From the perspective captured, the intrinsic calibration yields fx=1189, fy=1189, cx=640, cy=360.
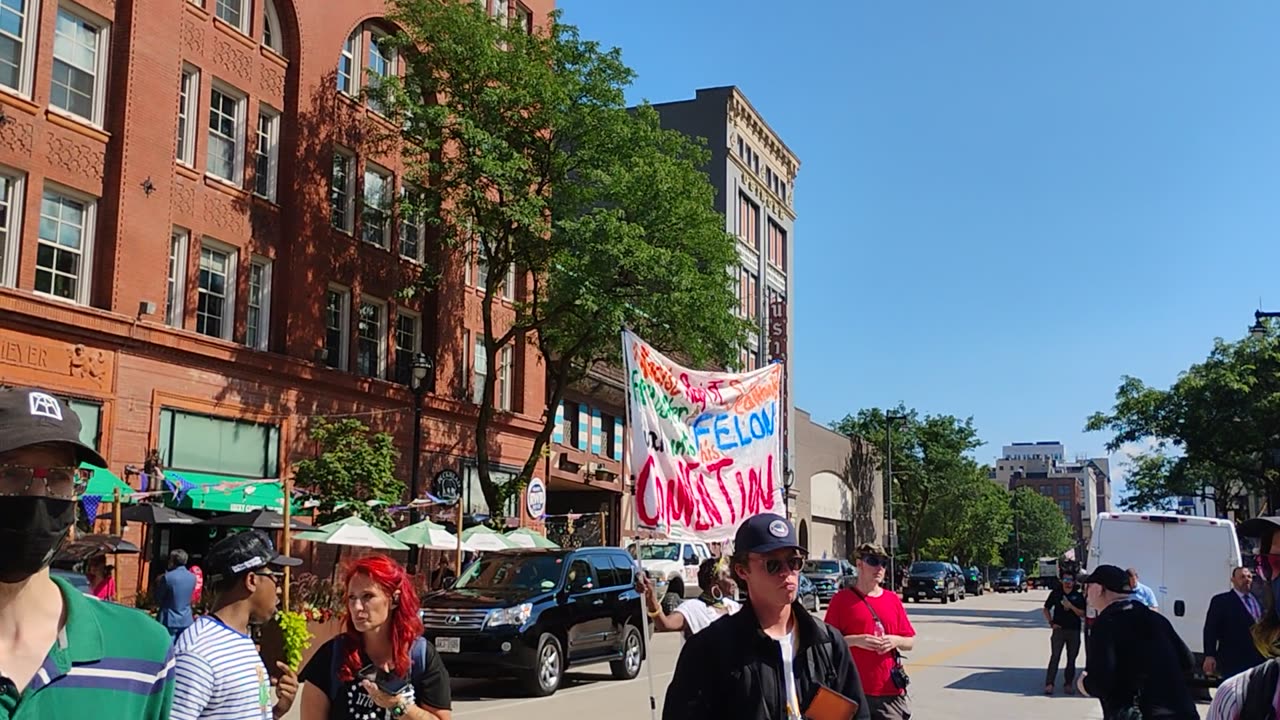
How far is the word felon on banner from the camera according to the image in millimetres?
8727

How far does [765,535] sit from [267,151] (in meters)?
24.3

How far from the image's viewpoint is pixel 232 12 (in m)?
25.6

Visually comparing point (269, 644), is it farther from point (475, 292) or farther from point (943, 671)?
point (475, 292)

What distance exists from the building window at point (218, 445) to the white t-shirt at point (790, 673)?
809 inches

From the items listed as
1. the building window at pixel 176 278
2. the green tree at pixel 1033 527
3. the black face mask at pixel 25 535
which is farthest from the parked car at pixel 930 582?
the green tree at pixel 1033 527

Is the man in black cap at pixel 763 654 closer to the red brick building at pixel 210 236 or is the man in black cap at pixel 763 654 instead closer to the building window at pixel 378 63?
the red brick building at pixel 210 236

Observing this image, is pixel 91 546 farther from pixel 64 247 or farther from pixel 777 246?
pixel 777 246

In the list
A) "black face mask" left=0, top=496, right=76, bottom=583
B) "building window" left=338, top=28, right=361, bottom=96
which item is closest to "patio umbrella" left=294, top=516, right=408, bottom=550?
"building window" left=338, top=28, right=361, bottom=96

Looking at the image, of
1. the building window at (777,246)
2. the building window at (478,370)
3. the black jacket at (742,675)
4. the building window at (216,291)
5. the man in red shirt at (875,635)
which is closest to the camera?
the black jacket at (742,675)

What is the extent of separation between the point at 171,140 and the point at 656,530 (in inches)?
710

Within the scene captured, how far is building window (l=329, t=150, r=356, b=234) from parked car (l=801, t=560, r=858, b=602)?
832 inches

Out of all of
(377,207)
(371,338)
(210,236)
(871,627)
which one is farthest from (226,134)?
(871,627)

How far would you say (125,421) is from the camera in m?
21.5

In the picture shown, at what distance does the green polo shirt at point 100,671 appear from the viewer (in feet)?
7.06
